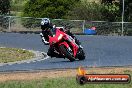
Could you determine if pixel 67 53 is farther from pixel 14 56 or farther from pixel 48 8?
A: pixel 48 8

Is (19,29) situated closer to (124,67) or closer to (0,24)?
(0,24)

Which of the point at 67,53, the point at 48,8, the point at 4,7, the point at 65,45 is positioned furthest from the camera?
the point at 4,7

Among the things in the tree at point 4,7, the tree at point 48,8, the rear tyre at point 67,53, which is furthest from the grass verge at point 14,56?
the tree at point 4,7

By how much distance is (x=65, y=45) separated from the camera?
62.4 ft

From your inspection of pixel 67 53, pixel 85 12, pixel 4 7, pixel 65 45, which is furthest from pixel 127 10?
pixel 67 53

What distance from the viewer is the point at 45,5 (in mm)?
53125

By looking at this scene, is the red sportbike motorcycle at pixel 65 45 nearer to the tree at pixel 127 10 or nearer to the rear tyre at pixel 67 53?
the rear tyre at pixel 67 53

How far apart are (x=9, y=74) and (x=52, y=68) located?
204 centimetres

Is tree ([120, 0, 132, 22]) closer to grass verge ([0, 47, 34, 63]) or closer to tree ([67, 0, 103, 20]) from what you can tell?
tree ([67, 0, 103, 20])

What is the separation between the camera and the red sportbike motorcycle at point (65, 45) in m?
18.8

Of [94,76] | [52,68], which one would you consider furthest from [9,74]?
[94,76]

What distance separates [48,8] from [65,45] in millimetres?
33047

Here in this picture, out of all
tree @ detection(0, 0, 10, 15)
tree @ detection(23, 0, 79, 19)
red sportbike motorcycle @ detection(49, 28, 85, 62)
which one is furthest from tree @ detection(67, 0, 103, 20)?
red sportbike motorcycle @ detection(49, 28, 85, 62)

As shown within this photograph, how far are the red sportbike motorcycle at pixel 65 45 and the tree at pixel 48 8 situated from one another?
31.8 m
